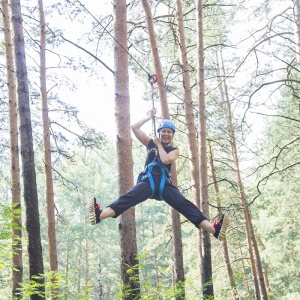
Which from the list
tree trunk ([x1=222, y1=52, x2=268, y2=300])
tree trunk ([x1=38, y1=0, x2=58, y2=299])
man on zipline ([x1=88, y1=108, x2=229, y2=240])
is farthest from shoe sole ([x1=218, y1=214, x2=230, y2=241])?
tree trunk ([x1=222, y1=52, x2=268, y2=300])

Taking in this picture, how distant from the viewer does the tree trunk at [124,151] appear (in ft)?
15.5

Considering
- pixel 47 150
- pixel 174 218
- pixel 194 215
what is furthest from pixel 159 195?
pixel 47 150

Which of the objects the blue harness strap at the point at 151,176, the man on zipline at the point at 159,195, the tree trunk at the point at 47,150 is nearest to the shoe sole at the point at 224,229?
the man on zipline at the point at 159,195

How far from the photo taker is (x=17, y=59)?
589 centimetres

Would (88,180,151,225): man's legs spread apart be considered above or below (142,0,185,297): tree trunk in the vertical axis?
below

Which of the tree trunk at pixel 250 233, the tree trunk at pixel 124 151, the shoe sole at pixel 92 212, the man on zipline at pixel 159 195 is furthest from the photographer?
the tree trunk at pixel 250 233

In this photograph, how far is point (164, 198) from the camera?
4234 mm

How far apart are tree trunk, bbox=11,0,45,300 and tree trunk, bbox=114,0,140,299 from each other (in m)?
1.23

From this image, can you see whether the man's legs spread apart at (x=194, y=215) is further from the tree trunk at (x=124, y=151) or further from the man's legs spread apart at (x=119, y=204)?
the tree trunk at (x=124, y=151)

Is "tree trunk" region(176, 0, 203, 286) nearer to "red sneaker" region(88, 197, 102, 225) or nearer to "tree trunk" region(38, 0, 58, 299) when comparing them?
"tree trunk" region(38, 0, 58, 299)

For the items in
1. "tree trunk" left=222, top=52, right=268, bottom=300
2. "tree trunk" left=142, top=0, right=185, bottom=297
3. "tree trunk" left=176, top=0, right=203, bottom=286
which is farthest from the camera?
"tree trunk" left=222, top=52, right=268, bottom=300

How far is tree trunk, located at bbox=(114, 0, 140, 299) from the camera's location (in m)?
4.71

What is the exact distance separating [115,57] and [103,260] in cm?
2782

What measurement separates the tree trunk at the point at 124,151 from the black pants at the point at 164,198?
0.90 meters
